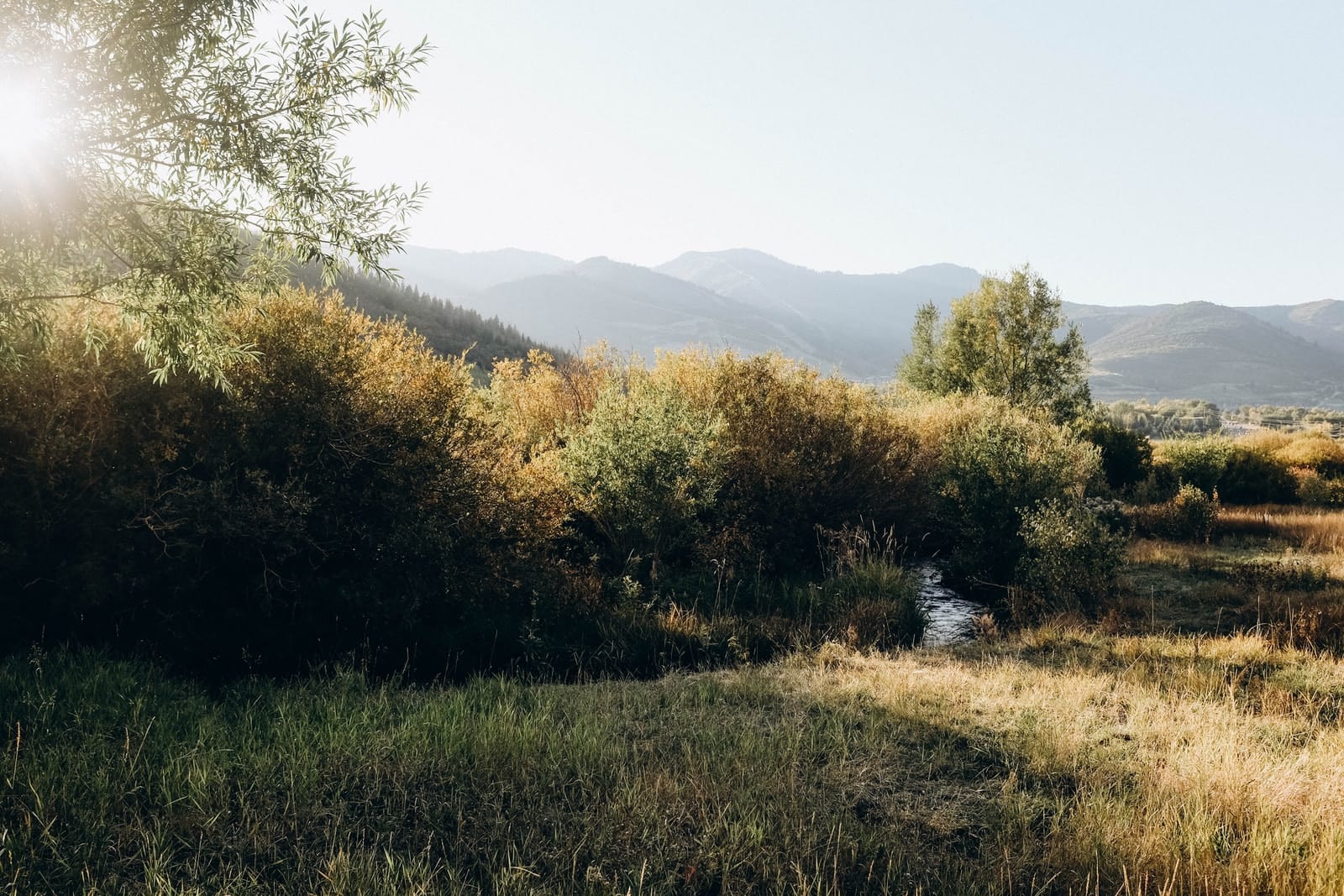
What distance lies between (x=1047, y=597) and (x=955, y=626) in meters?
1.77

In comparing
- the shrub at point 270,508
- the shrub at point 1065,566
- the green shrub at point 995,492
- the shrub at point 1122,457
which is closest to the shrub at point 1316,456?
the shrub at point 1122,457

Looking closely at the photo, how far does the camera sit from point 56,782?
448 cm

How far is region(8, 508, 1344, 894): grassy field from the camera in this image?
3820 mm

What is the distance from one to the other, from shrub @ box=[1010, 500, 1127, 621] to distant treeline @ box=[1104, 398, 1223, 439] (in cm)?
4108

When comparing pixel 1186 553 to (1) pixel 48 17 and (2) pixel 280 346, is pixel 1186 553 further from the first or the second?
(1) pixel 48 17

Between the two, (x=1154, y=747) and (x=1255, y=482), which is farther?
(x=1255, y=482)

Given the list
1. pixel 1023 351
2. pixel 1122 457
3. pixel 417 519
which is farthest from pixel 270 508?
pixel 1023 351

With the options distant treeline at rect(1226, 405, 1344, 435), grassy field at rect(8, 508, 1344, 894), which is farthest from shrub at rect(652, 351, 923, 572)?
distant treeline at rect(1226, 405, 1344, 435)

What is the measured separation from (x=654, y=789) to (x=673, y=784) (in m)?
0.13

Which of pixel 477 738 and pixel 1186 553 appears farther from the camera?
pixel 1186 553

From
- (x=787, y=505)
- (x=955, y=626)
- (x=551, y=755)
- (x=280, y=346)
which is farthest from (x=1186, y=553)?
(x=280, y=346)

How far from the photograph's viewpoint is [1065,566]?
1227cm

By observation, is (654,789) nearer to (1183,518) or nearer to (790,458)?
(790,458)

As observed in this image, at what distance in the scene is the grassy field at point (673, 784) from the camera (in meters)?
3.82
